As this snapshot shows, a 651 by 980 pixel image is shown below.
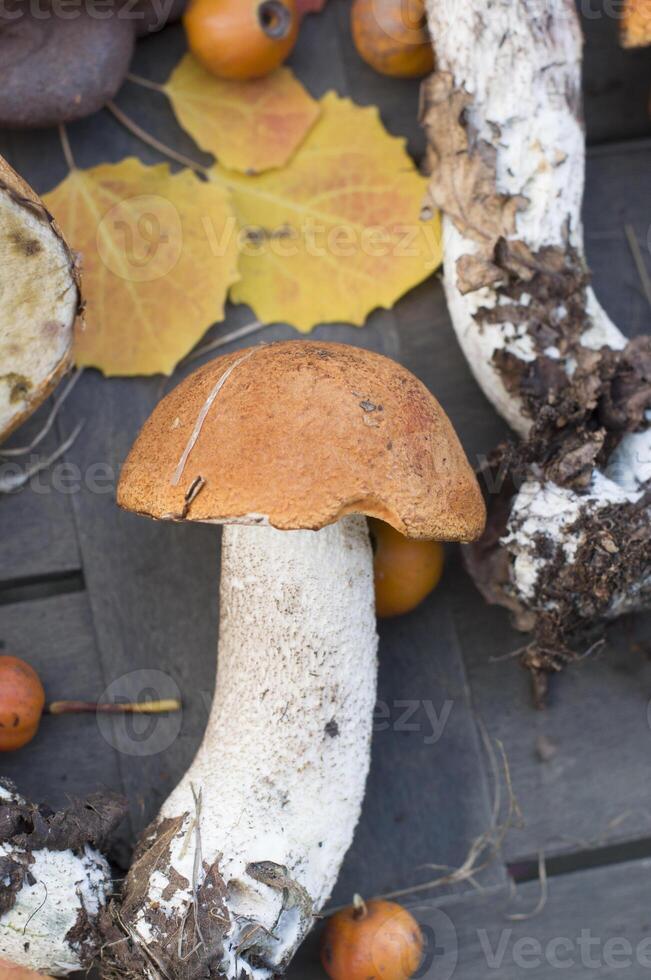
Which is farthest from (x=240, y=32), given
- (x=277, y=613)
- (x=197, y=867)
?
(x=197, y=867)

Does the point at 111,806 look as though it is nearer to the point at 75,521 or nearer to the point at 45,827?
the point at 45,827

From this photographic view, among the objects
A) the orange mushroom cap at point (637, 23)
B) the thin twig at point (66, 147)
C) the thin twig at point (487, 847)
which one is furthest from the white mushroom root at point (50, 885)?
the orange mushroom cap at point (637, 23)

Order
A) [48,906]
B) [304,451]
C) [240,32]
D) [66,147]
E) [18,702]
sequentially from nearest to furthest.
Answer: [304,451] < [48,906] < [18,702] < [240,32] < [66,147]

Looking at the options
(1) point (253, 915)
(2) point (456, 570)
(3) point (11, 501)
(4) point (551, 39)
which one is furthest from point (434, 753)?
(4) point (551, 39)

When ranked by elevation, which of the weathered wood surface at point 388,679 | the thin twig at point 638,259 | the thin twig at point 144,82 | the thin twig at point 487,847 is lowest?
the thin twig at point 487,847

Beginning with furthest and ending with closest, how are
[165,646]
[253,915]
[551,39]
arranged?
1. [165,646]
2. [551,39]
3. [253,915]

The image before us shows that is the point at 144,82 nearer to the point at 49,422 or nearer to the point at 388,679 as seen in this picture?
the point at 49,422

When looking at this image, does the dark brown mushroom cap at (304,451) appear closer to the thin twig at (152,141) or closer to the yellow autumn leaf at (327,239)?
the yellow autumn leaf at (327,239)
